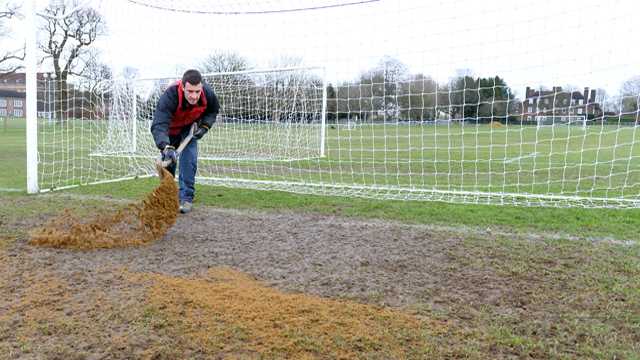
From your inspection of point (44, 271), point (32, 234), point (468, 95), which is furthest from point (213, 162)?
point (44, 271)

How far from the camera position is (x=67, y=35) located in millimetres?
9523

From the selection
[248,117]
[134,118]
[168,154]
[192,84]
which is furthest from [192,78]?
A: [134,118]

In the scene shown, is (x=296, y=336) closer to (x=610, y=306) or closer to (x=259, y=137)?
(x=610, y=306)

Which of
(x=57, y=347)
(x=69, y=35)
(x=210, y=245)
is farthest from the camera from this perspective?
(x=69, y=35)

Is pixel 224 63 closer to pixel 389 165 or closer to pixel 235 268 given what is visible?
pixel 389 165

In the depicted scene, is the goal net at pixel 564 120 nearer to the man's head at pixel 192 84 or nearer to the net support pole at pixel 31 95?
the man's head at pixel 192 84

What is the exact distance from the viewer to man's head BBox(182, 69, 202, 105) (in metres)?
5.35

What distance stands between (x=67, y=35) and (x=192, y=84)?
18.5 feet

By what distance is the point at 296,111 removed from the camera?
51.0ft

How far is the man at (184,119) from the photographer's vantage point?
534 centimetres

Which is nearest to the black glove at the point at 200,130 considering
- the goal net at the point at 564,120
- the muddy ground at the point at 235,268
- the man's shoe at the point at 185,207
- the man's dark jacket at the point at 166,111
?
the man's dark jacket at the point at 166,111

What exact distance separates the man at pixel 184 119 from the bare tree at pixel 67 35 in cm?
331

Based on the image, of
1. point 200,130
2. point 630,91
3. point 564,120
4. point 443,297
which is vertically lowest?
point 443,297

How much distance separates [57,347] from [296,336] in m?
1.23
